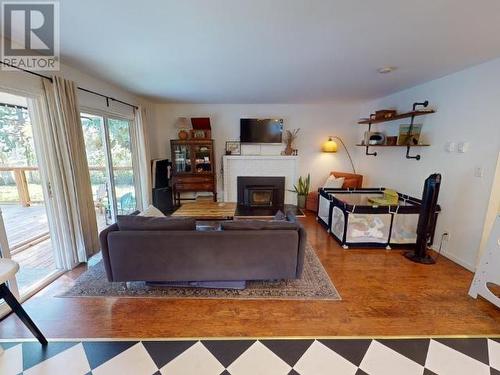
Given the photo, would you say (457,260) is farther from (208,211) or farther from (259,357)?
(208,211)

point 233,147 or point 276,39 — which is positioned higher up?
point 276,39

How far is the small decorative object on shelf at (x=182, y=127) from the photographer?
5133 mm

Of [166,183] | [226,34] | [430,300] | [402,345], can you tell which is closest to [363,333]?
[402,345]

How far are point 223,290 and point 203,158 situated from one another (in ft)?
11.3

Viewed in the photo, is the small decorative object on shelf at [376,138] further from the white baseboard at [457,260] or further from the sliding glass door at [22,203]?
the sliding glass door at [22,203]

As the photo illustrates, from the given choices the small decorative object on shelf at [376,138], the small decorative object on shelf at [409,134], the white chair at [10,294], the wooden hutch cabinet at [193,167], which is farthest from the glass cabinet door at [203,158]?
the white chair at [10,294]

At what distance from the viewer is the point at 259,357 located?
5.28 feet

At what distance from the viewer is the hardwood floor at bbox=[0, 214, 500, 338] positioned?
1831mm

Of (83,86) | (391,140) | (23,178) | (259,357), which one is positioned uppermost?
(83,86)

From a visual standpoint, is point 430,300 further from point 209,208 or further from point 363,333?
point 209,208

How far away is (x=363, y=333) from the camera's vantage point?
181 cm

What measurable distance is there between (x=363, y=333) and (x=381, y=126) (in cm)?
404

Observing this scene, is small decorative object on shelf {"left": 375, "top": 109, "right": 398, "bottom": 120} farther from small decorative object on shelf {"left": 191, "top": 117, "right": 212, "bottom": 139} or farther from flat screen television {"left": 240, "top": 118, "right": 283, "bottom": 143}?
small decorative object on shelf {"left": 191, "top": 117, "right": 212, "bottom": 139}

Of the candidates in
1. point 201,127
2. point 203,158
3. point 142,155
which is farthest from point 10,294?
point 201,127
